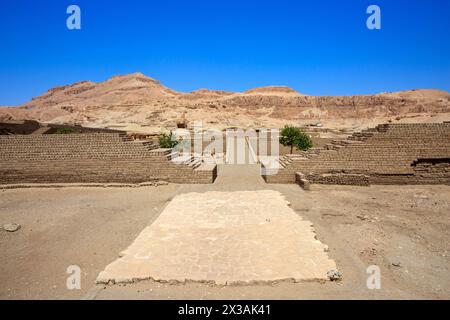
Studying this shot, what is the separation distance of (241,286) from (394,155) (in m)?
10.9

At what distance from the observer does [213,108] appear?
7362 centimetres

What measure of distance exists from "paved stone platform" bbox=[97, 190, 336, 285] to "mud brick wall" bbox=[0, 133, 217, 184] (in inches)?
166

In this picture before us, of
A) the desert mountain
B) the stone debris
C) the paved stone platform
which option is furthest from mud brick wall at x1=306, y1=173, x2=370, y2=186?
the desert mountain

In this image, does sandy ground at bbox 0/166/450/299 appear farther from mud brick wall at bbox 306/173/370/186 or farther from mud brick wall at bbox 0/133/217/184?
mud brick wall at bbox 0/133/217/184

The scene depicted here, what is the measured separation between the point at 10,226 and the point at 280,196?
8.24 meters

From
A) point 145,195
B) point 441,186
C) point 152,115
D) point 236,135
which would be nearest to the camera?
point 145,195

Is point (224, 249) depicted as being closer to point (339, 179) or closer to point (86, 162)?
point (339, 179)

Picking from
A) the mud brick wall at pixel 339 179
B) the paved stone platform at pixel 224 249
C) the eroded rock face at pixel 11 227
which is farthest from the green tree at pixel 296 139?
the eroded rock face at pixel 11 227

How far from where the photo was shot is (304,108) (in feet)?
352

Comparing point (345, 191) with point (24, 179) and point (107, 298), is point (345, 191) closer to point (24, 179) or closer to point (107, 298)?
point (107, 298)

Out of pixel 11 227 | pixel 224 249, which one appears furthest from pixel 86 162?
pixel 224 249

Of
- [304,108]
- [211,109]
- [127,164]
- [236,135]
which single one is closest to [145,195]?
[127,164]

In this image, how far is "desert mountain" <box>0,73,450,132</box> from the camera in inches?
2504
